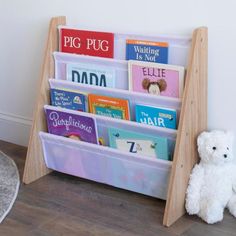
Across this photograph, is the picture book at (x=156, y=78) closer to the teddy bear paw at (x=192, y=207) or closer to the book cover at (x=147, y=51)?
the book cover at (x=147, y=51)

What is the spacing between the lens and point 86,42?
5.46 feet

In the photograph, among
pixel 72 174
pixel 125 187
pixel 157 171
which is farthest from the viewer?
pixel 72 174

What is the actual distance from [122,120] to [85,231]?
395 millimetres

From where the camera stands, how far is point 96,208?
157 cm

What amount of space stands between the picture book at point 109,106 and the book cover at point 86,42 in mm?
161

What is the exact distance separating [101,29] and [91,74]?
18 cm

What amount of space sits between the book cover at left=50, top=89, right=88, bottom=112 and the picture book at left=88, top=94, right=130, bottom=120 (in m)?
0.03

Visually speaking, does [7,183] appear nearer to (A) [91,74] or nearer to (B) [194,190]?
(A) [91,74]

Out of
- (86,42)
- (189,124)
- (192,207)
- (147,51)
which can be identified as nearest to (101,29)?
(86,42)

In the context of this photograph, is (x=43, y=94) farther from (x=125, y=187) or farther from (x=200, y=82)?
(x=200, y=82)

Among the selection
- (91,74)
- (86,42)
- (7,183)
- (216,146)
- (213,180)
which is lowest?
(7,183)

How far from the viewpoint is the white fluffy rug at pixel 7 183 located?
5.14 feet

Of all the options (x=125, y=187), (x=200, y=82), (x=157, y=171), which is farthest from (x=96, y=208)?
(x=200, y=82)

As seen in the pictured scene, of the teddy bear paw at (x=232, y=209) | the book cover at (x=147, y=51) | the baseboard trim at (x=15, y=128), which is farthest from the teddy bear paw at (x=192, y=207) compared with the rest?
the baseboard trim at (x=15, y=128)
